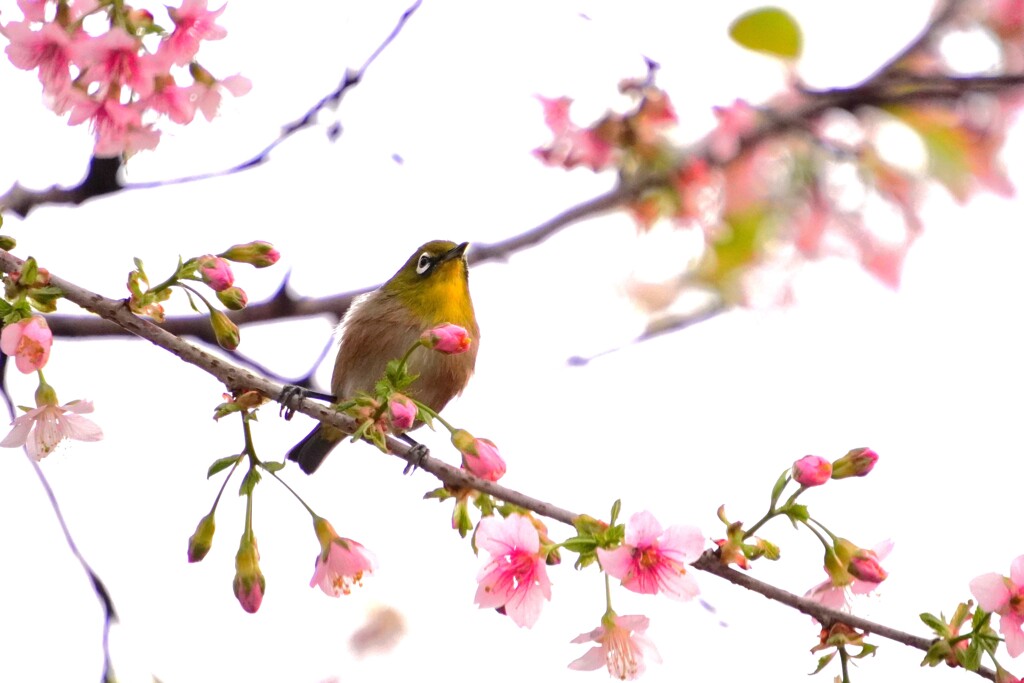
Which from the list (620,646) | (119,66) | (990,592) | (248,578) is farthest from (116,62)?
(990,592)

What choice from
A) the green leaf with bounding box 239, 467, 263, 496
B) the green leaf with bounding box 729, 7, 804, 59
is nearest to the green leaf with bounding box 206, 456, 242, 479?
the green leaf with bounding box 239, 467, 263, 496

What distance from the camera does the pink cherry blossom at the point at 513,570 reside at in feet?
9.23

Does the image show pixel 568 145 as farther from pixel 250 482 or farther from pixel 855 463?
pixel 250 482

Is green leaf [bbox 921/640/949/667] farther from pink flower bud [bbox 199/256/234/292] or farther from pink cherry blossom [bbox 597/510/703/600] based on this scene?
pink flower bud [bbox 199/256/234/292]

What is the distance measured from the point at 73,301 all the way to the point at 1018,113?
4.45 meters

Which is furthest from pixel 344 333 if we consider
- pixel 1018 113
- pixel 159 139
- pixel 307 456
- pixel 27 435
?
pixel 1018 113

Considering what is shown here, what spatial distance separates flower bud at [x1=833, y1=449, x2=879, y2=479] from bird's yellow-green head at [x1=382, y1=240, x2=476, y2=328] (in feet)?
9.18

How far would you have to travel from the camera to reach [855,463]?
2775 mm

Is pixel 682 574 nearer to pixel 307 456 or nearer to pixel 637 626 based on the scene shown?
pixel 637 626

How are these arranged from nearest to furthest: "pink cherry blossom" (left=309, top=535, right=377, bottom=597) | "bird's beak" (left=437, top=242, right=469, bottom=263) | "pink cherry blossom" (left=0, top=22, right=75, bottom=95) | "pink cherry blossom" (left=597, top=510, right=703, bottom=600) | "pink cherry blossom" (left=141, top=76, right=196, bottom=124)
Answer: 1. "pink cherry blossom" (left=597, top=510, right=703, bottom=600)
2. "pink cherry blossom" (left=309, top=535, right=377, bottom=597)
3. "pink cherry blossom" (left=0, top=22, right=75, bottom=95)
4. "pink cherry blossom" (left=141, top=76, right=196, bottom=124)
5. "bird's beak" (left=437, top=242, right=469, bottom=263)

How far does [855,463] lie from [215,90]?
85.4 inches

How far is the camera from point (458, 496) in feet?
9.63

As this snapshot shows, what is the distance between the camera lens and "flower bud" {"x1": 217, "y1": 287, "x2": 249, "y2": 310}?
279cm

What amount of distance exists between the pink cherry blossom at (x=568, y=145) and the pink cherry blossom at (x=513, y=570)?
2.77m
